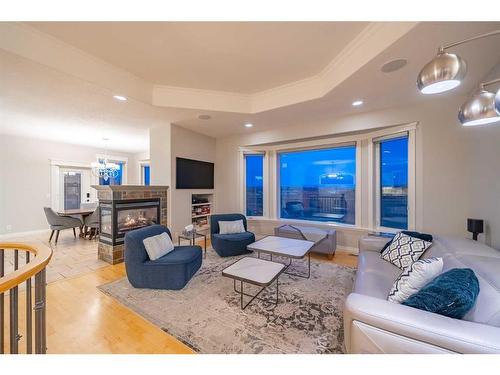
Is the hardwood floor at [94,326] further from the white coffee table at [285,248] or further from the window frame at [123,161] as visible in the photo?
the window frame at [123,161]

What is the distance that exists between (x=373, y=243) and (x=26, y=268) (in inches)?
136

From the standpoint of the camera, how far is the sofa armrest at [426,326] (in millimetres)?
958

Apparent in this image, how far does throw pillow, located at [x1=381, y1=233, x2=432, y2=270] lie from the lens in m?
2.21

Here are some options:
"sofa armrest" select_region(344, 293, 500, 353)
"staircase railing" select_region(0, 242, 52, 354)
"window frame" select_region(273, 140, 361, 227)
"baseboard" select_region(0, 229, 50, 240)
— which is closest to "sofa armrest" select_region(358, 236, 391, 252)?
"window frame" select_region(273, 140, 361, 227)

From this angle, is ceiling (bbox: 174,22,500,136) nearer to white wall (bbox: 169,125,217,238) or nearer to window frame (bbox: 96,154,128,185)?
white wall (bbox: 169,125,217,238)

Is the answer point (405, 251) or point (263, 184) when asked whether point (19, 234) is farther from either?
point (405, 251)

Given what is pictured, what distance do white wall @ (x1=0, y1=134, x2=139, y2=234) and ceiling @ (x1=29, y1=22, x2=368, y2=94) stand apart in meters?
5.13

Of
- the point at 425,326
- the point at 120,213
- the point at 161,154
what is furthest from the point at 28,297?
the point at 161,154

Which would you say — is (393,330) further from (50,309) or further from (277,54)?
(50,309)

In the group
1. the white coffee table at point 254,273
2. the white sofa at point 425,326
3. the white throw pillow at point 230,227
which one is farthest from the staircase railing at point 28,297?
the white throw pillow at point 230,227

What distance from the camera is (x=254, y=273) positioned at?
2176 millimetres

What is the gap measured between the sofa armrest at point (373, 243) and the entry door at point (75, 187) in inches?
315
